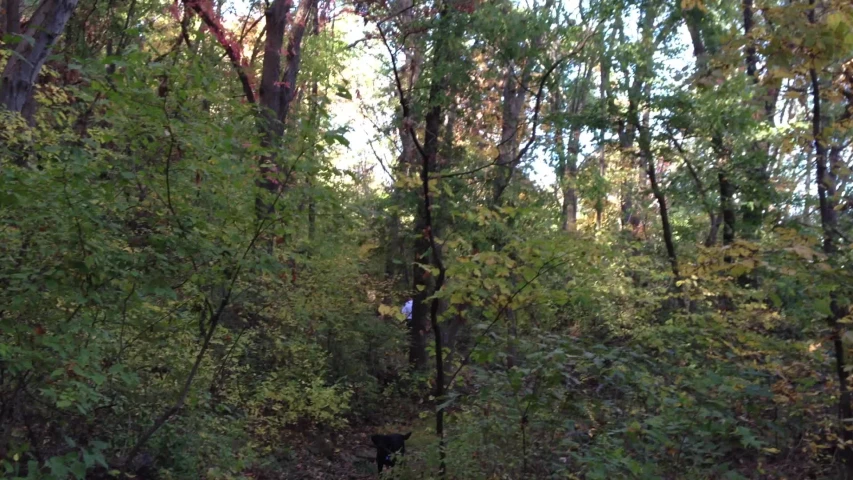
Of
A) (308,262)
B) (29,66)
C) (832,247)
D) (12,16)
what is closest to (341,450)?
(308,262)

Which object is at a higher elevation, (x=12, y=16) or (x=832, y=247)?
(x=12, y=16)

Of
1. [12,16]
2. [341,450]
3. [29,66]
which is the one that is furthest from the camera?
[341,450]

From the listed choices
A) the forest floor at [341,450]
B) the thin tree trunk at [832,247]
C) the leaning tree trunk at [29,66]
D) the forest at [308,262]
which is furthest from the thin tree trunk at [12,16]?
the thin tree trunk at [832,247]

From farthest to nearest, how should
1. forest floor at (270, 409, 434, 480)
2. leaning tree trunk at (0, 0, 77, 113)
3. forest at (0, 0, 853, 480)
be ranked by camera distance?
forest floor at (270, 409, 434, 480) → leaning tree trunk at (0, 0, 77, 113) → forest at (0, 0, 853, 480)

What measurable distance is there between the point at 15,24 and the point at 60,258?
604cm

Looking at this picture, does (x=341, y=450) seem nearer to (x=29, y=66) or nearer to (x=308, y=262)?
(x=308, y=262)

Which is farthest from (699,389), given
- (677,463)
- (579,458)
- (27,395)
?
(27,395)

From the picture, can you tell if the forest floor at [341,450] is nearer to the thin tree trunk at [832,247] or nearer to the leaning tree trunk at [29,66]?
the thin tree trunk at [832,247]

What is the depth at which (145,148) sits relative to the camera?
4062mm

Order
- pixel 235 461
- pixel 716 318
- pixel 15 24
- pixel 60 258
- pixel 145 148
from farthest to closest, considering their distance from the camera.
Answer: pixel 15 24 < pixel 235 461 < pixel 716 318 < pixel 145 148 < pixel 60 258

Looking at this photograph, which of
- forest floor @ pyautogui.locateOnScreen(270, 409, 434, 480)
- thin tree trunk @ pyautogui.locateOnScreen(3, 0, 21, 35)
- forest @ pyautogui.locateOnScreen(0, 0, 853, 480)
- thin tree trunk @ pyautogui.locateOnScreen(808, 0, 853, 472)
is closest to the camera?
forest @ pyautogui.locateOnScreen(0, 0, 853, 480)

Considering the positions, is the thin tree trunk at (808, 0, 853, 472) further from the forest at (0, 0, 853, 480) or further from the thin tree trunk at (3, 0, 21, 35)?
the thin tree trunk at (3, 0, 21, 35)

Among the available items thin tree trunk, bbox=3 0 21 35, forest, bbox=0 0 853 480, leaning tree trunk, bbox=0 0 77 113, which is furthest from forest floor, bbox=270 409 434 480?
thin tree trunk, bbox=3 0 21 35

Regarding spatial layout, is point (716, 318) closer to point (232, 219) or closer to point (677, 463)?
point (677, 463)
